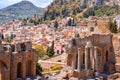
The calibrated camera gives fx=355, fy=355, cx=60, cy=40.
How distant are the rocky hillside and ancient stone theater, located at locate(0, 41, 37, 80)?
120749mm

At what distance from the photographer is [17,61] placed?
30.3m

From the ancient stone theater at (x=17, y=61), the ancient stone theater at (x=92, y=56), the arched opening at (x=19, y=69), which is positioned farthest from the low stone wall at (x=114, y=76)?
the arched opening at (x=19, y=69)

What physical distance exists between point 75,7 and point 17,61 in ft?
486

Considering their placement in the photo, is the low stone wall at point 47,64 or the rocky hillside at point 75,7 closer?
the low stone wall at point 47,64

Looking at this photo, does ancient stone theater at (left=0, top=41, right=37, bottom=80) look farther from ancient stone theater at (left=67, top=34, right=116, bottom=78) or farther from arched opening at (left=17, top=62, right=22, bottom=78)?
ancient stone theater at (left=67, top=34, right=116, bottom=78)

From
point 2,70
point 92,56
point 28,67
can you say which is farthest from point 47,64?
point 2,70

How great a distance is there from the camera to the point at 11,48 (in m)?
30.2

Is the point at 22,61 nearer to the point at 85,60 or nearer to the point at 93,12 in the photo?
the point at 85,60

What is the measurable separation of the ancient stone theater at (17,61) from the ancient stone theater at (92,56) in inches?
202

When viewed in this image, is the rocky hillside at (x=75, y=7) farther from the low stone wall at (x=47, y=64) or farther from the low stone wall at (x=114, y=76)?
the low stone wall at (x=114, y=76)

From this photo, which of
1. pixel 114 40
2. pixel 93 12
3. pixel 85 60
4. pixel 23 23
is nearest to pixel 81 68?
pixel 85 60

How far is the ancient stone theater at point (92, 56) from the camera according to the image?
36.9 m

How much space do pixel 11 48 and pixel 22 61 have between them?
5.19 ft

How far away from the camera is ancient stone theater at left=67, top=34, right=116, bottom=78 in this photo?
121ft
